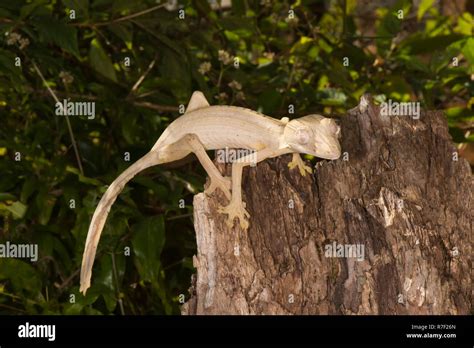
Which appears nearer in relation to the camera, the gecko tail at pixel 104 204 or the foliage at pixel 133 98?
the gecko tail at pixel 104 204

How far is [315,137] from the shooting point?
2510mm

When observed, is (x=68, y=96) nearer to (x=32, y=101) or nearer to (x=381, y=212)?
(x=32, y=101)

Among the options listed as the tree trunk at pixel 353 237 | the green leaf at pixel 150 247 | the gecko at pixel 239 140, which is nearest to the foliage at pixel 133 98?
the green leaf at pixel 150 247

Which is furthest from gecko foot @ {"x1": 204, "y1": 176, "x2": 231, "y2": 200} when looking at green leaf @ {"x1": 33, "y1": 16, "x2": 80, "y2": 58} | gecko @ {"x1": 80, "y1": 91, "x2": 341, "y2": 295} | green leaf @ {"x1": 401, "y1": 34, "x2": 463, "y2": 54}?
green leaf @ {"x1": 401, "y1": 34, "x2": 463, "y2": 54}

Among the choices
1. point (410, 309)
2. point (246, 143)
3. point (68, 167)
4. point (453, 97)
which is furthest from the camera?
point (453, 97)

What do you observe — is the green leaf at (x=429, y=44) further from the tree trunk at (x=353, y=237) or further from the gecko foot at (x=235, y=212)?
the gecko foot at (x=235, y=212)

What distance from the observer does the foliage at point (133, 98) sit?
11.4 feet

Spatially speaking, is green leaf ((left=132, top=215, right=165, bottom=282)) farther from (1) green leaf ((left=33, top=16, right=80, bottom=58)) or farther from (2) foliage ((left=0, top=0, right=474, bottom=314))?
(1) green leaf ((left=33, top=16, right=80, bottom=58))

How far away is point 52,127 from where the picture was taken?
3.84m

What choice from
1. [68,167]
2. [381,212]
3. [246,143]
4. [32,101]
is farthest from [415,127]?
[32,101]

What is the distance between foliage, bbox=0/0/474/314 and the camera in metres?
3.49

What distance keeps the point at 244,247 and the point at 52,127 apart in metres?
1.64

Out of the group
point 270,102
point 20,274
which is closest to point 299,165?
point 270,102

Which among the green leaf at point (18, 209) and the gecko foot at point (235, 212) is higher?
the green leaf at point (18, 209)
